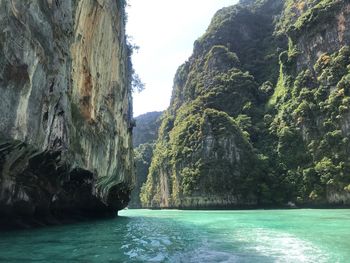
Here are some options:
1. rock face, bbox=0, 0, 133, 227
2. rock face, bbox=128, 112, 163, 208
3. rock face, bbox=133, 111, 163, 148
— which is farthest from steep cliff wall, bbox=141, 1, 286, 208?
rock face, bbox=0, 0, 133, 227

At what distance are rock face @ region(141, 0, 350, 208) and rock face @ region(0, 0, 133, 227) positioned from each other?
40552mm

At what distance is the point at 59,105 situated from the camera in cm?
1625

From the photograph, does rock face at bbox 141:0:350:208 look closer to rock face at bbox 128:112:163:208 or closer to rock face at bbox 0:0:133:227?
rock face at bbox 128:112:163:208

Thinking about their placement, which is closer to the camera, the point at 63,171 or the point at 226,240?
the point at 226,240

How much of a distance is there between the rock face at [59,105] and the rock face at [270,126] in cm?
4055

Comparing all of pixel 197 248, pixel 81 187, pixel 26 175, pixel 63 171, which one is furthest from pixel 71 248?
pixel 81 187

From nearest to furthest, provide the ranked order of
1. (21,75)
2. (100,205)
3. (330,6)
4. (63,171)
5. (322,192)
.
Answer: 1. (21,75)
2. (63,171)
3. (100,205)
4. (322,192)
5. (330,6)

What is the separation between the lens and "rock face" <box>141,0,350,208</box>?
6278 centimetres

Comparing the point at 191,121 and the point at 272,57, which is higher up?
the point at 272,57

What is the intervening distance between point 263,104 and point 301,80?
15.7 m

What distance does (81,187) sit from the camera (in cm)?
2330

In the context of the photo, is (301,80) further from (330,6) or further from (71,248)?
(71,248)

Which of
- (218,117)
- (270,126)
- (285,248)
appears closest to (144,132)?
(218,117)

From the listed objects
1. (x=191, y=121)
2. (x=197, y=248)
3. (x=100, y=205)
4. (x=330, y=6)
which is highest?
(x=330, y=6)
